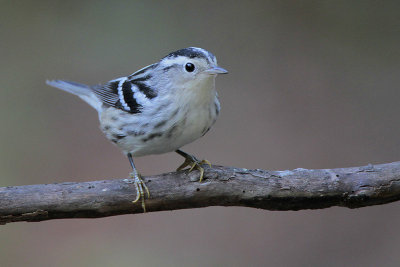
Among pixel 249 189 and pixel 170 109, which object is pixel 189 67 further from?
pixel 249 189

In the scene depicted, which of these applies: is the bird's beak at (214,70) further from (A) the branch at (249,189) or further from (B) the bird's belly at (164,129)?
(A) the branch at (249,189)

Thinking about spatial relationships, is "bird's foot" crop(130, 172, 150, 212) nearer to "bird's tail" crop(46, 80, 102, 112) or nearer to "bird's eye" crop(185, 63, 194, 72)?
"bird's eye" crop(185, 63, 194, 72)

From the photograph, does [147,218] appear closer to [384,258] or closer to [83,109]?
[83,109]

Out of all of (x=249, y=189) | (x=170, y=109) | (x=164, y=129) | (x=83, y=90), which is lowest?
(x=249, y=189)

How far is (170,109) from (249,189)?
72cm

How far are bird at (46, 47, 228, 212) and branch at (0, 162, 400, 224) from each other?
0.08 meters

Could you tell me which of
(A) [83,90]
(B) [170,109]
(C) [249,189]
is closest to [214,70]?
(B) [170,109]

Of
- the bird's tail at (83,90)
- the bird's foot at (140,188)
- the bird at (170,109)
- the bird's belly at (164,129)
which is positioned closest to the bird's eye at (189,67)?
the bird at (170,109)

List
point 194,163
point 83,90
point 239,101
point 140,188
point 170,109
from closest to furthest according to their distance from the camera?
point 140,188
point 170,109
point 194,163
point 83,90
point 239,101

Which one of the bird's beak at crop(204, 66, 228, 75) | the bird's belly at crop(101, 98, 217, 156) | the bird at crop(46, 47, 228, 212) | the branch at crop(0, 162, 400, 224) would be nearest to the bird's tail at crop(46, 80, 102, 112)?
the bird at crop(46, 47, 228, 212)

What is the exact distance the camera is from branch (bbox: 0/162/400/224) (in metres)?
2.97

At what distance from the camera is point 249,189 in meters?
3.05

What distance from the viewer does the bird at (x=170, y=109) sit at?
10.1 feet

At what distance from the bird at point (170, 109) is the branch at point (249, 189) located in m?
0.08
